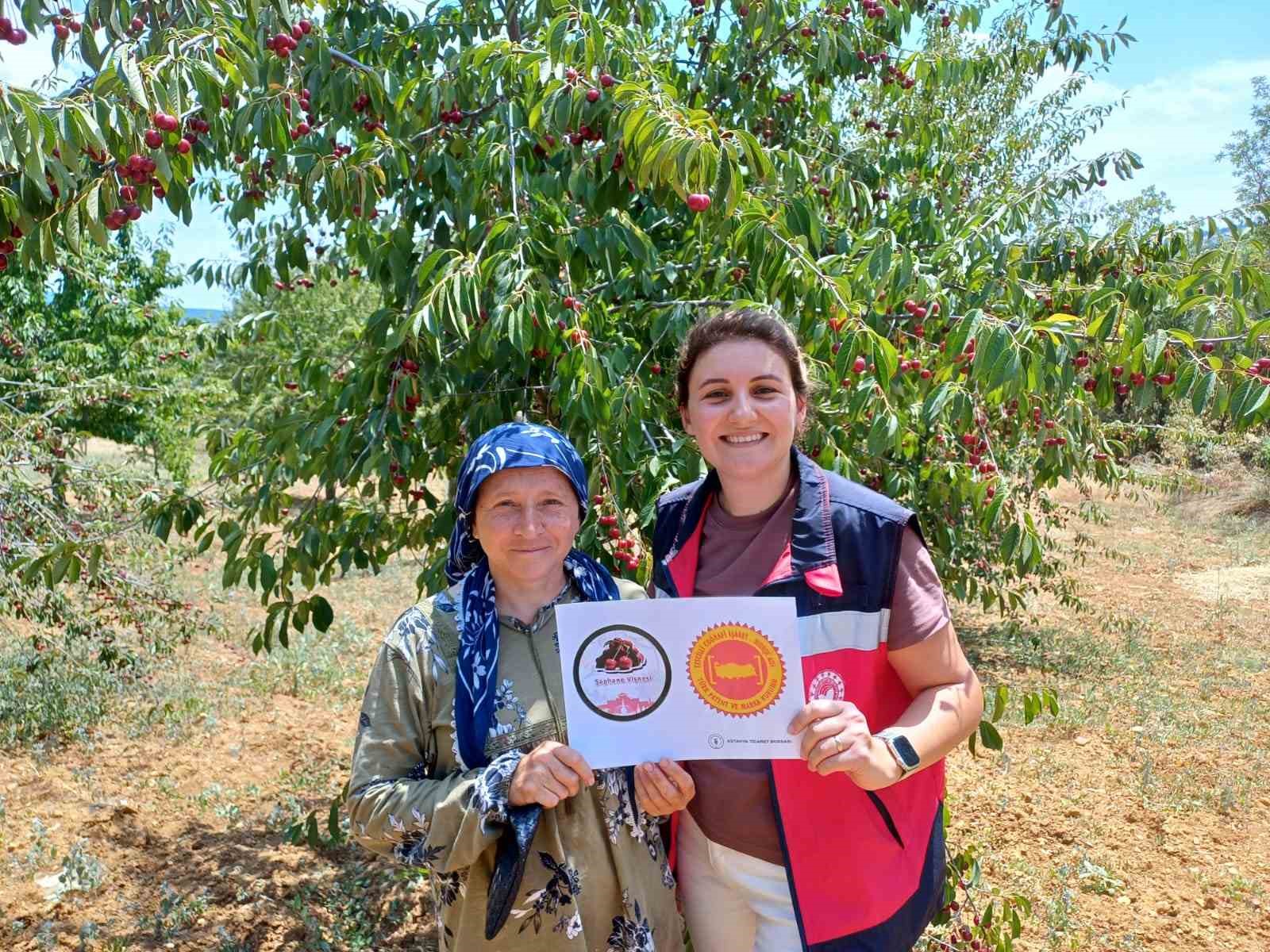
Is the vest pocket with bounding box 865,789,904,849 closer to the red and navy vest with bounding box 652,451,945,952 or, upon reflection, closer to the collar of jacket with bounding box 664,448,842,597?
the red and navy vest with bounding box 652,451,945,952

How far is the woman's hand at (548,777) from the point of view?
4.87 ft

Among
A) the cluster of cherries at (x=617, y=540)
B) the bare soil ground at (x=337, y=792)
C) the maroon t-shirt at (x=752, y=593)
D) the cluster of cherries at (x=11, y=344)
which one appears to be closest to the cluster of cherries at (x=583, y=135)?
the cluster of cherries at (x=617, y=540)

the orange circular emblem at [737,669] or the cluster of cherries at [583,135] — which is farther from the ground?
the cluster of cherries at [583,135]

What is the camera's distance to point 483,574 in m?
1.68

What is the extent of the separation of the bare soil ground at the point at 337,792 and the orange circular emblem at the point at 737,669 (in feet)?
8.87

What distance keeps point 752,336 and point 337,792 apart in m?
4.03

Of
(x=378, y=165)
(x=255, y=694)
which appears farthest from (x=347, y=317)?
(x=378, y=165)

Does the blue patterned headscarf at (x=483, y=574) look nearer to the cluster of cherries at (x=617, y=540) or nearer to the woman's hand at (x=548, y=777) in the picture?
the woman's hand at (x=548, y=777)

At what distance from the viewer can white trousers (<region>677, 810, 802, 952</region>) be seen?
5.38 ft

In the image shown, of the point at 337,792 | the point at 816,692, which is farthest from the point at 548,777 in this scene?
the point at 337,792

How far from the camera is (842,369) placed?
228cm

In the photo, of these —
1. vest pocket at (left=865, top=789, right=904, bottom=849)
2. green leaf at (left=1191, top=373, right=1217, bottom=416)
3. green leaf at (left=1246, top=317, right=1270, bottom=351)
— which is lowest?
vest pocket at (left=865, top=789, right=904, bottom=849)

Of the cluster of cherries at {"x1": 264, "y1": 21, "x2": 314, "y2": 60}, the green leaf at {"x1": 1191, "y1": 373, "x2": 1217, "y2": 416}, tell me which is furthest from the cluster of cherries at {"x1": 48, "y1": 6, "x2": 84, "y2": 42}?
the green leaf at {"x1": 1191, "y1": 373, "x2": 1217, "y2": 416}

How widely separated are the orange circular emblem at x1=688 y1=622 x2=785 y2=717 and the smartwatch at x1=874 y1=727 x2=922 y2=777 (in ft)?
0.63
